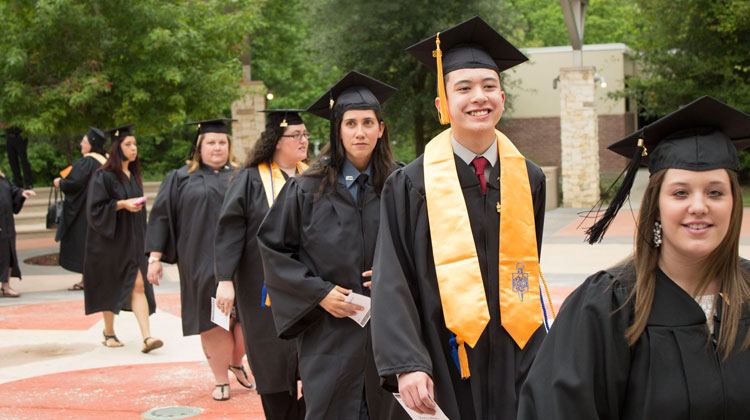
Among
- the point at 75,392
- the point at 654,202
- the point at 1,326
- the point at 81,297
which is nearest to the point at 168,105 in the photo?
the point at 81,297

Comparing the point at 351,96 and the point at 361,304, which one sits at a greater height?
the point at 351,96

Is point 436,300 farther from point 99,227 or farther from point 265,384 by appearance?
point 99,227

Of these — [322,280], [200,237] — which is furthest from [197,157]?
[322,280]

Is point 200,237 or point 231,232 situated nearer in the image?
point 231,232

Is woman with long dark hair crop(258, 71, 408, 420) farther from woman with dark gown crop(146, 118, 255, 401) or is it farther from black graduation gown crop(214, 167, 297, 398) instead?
woman with dark gown crop(146, 118, 255, 401)

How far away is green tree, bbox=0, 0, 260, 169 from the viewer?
14391 millimetres

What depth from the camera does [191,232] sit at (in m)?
6.78

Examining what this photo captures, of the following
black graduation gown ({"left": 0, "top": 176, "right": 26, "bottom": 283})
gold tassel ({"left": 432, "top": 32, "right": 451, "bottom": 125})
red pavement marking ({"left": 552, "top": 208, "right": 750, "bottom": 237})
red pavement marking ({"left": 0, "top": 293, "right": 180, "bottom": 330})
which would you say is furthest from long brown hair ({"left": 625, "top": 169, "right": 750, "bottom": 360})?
red pavement marking ({"left": 552, "top": 208, "right": 750, "bottom": 237})

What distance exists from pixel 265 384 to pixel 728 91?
23615 millimetres

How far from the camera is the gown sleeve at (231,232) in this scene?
5.50 metres

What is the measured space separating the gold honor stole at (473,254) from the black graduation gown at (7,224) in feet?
30.1

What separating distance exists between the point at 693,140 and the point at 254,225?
3.67m

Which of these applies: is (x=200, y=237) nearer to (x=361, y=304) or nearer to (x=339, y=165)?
(x=339, y=165)

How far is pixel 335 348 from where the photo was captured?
4.16 meters
